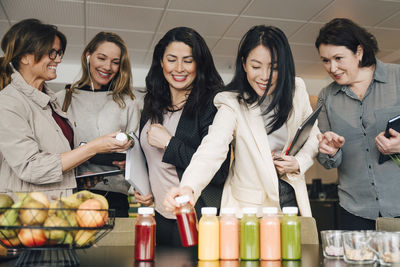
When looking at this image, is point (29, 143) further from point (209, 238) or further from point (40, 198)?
point (209, 238)

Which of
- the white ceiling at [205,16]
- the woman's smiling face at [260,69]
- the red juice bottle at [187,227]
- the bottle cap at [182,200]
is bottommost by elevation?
the red juice bottle at [187,227]

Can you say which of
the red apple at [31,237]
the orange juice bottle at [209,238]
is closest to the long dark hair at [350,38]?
the orange juice bottle at [209,238]

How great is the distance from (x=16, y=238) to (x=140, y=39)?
13.4ft

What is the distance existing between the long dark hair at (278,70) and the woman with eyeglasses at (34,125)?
1.86 ft

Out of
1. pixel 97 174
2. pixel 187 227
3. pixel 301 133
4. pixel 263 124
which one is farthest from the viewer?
pixel 97 174

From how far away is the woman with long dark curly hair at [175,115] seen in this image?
5.65ft

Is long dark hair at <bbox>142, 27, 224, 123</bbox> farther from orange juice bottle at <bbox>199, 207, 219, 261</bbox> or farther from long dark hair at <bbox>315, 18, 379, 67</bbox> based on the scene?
orange juice bottle at <bbox>199, 207, 219, 261</bbox>

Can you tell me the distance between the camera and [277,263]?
41.8 inches

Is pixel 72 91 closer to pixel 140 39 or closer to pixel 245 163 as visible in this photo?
pixel 245 163

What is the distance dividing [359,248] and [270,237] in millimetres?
217

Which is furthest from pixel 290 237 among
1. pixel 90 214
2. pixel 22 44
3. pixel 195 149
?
pixel 22 44

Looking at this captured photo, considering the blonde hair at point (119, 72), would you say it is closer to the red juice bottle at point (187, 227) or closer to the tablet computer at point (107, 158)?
the tablet computer at point (107, 158)

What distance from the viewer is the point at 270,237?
3.59 feet

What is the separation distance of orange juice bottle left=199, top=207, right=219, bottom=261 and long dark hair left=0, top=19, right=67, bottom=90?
119 cm
